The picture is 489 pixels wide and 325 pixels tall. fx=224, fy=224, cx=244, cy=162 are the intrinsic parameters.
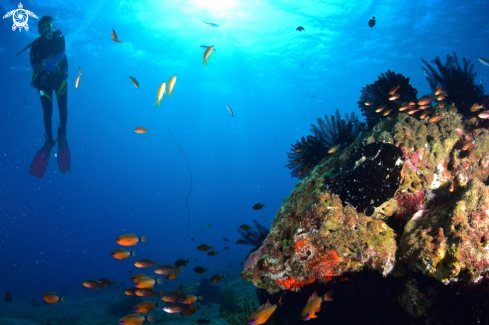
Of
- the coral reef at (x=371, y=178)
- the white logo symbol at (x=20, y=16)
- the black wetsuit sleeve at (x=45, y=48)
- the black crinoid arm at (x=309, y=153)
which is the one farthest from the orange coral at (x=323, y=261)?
the white logo symbol at (x=20, y=16)

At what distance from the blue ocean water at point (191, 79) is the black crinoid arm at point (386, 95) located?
10.9 ft

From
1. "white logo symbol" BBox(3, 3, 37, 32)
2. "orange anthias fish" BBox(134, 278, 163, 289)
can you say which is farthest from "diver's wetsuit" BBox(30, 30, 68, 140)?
"white logo symbol" BBox(3, 3, 37, 32)

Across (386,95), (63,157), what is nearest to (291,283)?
(386,95)

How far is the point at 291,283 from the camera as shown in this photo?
365 cm

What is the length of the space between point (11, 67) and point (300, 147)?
38331 mm

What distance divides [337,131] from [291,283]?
3896mm

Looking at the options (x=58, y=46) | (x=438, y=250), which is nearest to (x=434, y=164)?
(x=438, y=250)

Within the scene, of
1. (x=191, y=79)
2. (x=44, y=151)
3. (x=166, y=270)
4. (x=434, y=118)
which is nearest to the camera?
(x=434, y=118)

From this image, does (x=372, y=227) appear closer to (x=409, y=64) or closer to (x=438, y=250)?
(x=438, y=250)

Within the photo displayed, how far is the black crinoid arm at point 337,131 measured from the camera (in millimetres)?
5789

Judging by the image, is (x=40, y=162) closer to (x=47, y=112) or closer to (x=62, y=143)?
(x=62, y=143)

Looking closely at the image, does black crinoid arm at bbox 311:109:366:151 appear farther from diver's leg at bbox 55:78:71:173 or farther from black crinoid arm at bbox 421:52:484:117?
diver's leg at bbox 55:78:71:173

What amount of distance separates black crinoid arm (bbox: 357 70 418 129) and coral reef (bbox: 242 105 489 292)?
1.04 metres

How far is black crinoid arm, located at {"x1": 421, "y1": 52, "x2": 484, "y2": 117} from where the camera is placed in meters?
5.67
